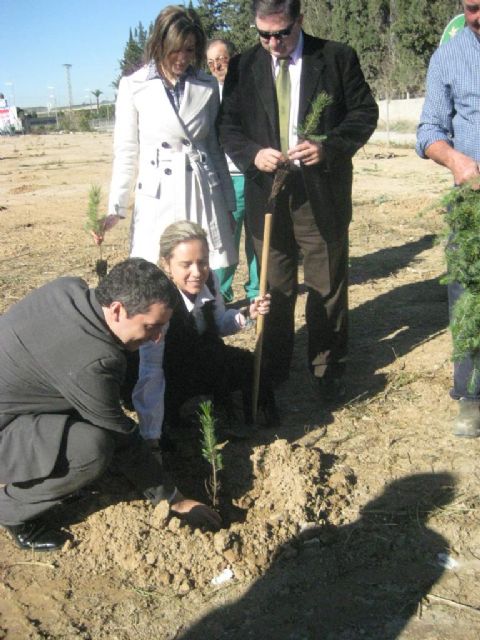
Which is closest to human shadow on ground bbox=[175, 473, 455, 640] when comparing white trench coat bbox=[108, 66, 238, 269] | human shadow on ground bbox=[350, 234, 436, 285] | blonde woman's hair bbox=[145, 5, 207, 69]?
white trench coat bbox=[108, 66, 238, 269]

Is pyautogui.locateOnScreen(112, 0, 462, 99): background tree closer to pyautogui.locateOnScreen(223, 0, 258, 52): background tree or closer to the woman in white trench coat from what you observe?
pyautogui.locateOnScreen(223, 0, 258, 52): background tree

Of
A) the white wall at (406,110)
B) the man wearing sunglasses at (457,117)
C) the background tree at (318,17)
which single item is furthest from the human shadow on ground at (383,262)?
the background tree at (318,17)

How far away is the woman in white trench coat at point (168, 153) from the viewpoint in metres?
3.82

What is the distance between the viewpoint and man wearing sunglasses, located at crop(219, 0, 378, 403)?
370 cm

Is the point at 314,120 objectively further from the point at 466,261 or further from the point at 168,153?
the point at 466,261

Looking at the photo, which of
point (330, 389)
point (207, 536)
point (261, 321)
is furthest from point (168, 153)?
point (207, 536)

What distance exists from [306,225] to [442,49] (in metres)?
1.07

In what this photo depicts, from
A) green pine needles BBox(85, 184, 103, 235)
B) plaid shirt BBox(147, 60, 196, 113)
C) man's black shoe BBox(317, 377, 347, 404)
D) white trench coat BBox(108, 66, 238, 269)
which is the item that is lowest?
man's black shoe BBox(317, 377, 347, 404)

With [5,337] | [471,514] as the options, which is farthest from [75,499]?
[471,514]

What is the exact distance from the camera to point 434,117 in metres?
3.59

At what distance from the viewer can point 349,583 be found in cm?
282

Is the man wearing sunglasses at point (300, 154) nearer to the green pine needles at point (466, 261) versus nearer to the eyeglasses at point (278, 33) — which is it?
the eyeglasses at point (278, 33)

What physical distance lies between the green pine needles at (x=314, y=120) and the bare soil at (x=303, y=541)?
87cm

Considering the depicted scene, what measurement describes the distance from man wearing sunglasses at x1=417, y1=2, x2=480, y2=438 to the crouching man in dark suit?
143cm
